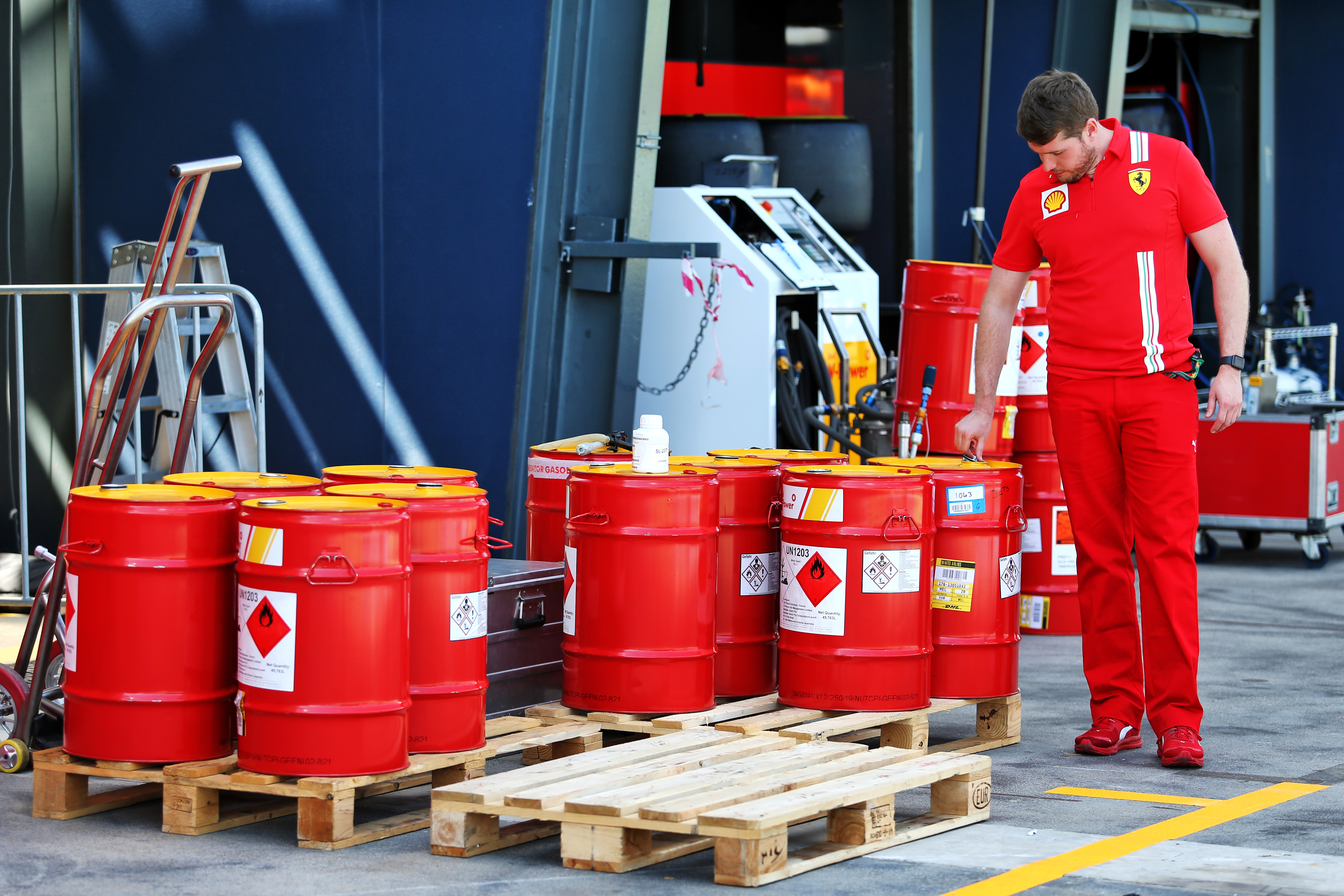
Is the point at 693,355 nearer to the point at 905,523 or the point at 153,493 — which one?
the point at 905,523

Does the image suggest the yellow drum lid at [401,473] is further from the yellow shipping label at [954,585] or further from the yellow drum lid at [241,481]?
the yellow shipping label at [954,585]

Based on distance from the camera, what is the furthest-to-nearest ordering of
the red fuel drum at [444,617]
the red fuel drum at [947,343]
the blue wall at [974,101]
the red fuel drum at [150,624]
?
the blue wall at [974,101] < the red fuel drum at [947,343] < the red fuel drum at [444,617] < the red fuel drum at [150,624]

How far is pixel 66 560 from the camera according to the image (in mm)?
3973

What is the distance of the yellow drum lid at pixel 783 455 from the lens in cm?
523

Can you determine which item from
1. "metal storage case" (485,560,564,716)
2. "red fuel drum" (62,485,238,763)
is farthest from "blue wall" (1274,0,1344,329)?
"red fuel drum" (62,485,238,763)

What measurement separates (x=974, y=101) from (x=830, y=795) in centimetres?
713

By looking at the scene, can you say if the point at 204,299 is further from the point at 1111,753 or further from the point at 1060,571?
the point at 1060,571

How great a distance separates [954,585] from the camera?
4.93 meters

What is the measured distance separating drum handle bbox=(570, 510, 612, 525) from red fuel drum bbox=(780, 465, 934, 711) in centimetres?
54

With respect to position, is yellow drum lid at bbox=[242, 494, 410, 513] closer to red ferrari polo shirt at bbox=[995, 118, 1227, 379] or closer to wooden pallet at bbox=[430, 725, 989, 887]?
wooden pallet at bbox=[430, 725, 989, 887]

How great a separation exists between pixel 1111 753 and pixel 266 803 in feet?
7.78

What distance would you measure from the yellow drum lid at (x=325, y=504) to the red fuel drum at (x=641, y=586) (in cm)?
62

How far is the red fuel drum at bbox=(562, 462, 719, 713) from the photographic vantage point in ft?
14.5

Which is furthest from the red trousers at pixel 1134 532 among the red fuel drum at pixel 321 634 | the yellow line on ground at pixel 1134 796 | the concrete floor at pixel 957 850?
the red fuel drum at pixel 321 634
